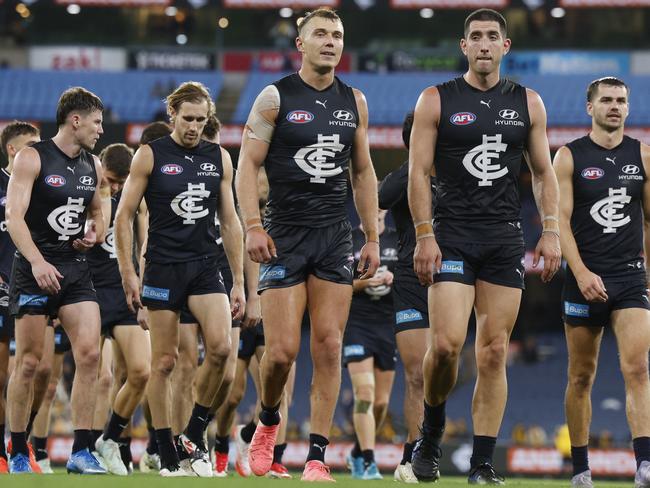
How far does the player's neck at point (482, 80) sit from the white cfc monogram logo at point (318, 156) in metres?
0.94

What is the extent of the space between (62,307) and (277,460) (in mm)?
2735

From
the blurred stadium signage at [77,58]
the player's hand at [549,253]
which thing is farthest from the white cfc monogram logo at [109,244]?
the blurred stadium signage at [77,58]

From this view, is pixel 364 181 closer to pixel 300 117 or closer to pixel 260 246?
pixel 300 117

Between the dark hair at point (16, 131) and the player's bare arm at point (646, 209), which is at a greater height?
the dark hair at point (16, 131)

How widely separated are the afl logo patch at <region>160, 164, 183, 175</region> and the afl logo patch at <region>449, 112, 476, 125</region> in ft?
7.73

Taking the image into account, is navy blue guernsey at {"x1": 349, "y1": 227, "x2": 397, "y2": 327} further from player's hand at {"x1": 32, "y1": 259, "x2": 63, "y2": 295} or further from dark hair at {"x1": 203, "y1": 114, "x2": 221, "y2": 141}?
player's hand at {"x1": 32, "y1": 259, "x2": 63, "y2": 295}

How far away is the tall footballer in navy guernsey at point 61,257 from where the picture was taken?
28.7 feet

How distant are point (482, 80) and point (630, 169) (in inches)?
53.7

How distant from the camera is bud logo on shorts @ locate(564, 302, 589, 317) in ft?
27.3

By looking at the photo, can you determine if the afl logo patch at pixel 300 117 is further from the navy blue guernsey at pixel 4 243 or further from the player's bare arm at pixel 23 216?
the navy blue guernsey at pixel 4 243

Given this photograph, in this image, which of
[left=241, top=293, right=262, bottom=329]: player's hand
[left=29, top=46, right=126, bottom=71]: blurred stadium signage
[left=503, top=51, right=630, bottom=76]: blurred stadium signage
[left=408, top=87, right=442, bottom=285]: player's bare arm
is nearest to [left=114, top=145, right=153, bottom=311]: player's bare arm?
[left=241, top=293, right=262, bottom=329]: player's hand

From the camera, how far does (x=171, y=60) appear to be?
33.7 m

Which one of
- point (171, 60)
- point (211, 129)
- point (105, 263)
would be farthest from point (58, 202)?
point (171, 60)

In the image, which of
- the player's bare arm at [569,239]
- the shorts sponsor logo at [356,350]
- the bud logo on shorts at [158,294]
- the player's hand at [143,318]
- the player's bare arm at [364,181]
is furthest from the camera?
the shorts sponsor logo at [356,350]
